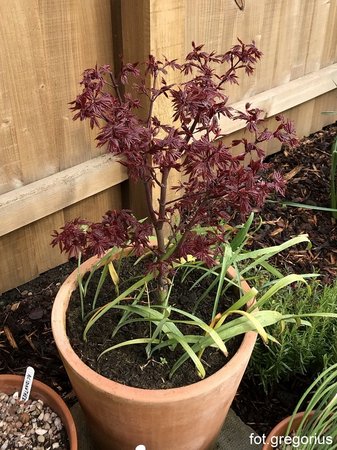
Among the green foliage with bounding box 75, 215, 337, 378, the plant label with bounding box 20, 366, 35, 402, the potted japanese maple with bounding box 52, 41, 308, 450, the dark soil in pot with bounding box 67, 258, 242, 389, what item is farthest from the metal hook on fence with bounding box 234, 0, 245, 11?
the plant label with bounding box 20, 366, 35, 402

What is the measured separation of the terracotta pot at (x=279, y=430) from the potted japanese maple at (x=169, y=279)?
154 millimetres

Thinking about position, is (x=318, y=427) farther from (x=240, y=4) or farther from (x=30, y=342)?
(x=240, y=4)

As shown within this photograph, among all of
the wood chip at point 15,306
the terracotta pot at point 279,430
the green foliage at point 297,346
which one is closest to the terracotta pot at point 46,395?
the wood chip at point 15,306

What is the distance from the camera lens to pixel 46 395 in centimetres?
174

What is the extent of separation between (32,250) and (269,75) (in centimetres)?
157

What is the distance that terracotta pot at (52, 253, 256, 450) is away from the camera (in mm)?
1478

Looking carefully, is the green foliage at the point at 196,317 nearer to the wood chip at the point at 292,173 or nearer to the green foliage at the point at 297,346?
the green foliage at the point at 297,346

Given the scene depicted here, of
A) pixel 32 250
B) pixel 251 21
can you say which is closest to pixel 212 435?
pixel 32 250

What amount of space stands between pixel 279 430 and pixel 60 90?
1380mm

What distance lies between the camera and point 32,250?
2260 millimetres

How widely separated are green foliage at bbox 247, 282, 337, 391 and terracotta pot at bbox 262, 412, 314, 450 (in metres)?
0.22

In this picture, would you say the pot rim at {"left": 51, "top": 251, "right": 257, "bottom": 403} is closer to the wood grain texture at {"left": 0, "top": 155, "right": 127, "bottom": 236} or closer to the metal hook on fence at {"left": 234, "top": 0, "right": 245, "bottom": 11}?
the wood grain texture at {"left": 0, "top": 155, "right": 127, "bottom": 236}

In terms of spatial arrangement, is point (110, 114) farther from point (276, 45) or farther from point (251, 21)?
point (276, 45)

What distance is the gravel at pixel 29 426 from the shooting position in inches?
65.2
